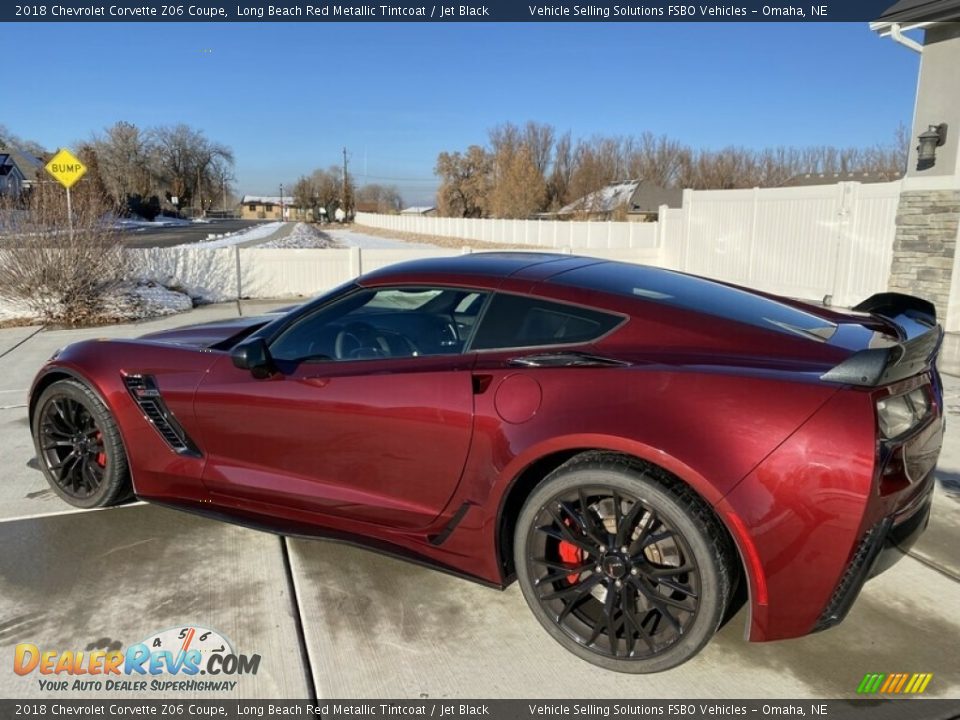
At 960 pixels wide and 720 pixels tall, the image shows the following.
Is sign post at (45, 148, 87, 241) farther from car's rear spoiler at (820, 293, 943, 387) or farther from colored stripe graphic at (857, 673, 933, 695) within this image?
colored stripe graphic at (857, 673, 933, 695)

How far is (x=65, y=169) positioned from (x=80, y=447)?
34.0ft

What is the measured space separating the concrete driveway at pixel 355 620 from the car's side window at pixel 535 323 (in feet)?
3.84

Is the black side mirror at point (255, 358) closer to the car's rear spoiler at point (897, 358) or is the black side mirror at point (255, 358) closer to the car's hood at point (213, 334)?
the car's hood at point (213, 334)

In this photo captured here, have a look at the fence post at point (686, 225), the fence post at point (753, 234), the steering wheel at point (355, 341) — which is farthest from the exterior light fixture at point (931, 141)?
the steering wheel at point (355, 341)

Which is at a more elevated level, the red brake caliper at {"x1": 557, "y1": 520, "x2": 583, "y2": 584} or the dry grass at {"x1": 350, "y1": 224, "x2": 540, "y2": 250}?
the red brake caliper at {"x1": 557, "y1": 520, "x2": 583, "y2": 584}

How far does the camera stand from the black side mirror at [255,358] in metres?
3.09

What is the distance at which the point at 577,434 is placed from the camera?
2426mm

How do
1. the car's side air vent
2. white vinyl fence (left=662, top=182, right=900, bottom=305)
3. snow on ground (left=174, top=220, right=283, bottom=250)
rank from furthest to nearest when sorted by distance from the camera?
1. snow on ground (left=174, top=220, right=283, bottom=250)
2. white vinyl fence (left=662, top=182, right=900, bottom=305)
3. the car's side air vent

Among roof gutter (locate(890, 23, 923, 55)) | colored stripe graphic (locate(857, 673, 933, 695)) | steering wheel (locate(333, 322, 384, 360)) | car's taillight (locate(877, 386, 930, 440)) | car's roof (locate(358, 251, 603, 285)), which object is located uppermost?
roof gutter (locate(890, 23, 923, 55))

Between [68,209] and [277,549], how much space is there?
32.8ft

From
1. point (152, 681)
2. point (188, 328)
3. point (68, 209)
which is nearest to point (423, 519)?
point (152, 681)

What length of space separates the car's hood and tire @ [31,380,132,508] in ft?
1.58
